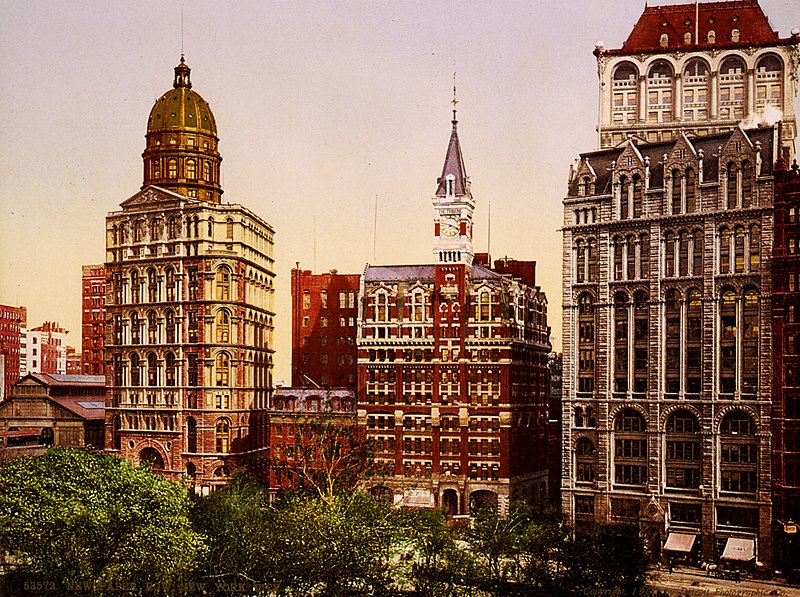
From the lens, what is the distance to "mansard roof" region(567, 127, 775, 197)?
317 ft

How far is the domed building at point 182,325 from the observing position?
120375mm

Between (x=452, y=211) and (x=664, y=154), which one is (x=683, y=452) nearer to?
(x=664, y=154)

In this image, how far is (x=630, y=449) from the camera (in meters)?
101

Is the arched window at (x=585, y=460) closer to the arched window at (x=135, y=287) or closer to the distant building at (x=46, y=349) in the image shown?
the arched window at (x=135, y=287)

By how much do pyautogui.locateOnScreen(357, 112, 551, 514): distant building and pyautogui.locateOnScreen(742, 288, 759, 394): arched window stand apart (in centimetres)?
2283

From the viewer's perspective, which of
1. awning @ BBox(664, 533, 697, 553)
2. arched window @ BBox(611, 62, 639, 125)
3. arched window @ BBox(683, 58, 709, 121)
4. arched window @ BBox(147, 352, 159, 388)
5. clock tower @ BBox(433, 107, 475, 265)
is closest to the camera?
awning @ BBox(664, 533, 697, 553)

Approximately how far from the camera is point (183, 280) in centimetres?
12150

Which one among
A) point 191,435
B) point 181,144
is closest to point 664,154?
point 181,144

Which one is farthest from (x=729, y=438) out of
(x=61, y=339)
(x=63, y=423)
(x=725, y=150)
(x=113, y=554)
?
(x=61, y=339)

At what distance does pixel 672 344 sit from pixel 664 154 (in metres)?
16.2

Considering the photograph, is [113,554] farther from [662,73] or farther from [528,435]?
[662,73]

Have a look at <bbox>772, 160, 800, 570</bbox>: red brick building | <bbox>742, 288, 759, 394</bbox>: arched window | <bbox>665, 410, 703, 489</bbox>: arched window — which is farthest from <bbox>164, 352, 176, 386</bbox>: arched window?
<bbox>772, 160, 800, 570</bbox>: red brick building

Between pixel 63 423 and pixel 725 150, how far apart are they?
245 feet

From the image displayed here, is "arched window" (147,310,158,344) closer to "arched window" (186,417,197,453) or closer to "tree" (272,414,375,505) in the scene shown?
"arched window" (186,417,197,453)
